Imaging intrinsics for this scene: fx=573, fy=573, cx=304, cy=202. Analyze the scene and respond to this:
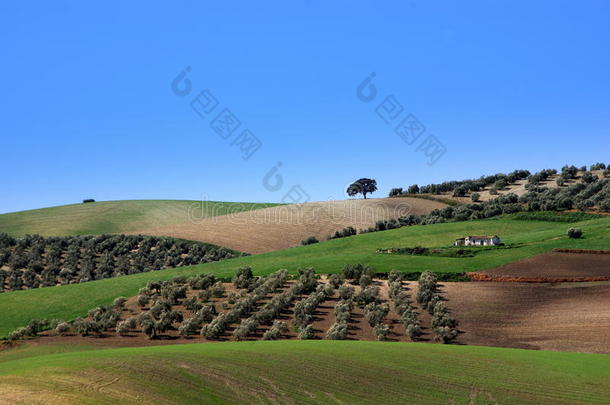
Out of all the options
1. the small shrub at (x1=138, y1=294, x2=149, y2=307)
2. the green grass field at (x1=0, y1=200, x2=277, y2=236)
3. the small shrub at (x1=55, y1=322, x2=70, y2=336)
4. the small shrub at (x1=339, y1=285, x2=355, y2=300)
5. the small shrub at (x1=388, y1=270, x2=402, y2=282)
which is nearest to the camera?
the small shrub at (x1=55, y1=322, x2=70, y2=336)

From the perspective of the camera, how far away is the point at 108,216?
5979 inches

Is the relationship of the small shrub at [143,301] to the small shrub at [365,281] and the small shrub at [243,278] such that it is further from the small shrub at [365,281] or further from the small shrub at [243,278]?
the small shrub at [365,281]

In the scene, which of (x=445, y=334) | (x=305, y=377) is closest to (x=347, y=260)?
(x=445, y=334)

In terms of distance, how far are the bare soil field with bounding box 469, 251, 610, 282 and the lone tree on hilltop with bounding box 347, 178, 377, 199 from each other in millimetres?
112323

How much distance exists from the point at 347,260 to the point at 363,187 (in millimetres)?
109865

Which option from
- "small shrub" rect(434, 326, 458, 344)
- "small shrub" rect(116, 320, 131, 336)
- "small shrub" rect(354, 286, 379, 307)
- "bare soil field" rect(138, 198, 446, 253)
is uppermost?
"bare soil field" rect(138, 198, 446, 253)

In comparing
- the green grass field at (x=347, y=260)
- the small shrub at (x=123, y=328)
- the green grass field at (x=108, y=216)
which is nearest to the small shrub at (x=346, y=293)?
the green grass field at (x=347, y=260)

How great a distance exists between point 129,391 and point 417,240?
62.7 meters

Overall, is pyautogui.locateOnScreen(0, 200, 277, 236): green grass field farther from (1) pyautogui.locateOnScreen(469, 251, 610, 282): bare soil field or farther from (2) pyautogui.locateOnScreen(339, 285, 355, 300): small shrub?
(1) pyautogui.locateOnScreen(469, 251, 610, 282): bare soil field

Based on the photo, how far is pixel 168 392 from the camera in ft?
83.3

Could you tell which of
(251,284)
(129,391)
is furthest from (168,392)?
(251,284)

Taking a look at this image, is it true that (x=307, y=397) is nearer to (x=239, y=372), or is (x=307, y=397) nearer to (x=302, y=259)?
(x=239, y=372)

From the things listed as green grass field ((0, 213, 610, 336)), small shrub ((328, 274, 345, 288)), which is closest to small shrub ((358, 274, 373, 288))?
small shrub ((328, 274, 345, 288))

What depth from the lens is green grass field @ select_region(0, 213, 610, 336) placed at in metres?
58.3
